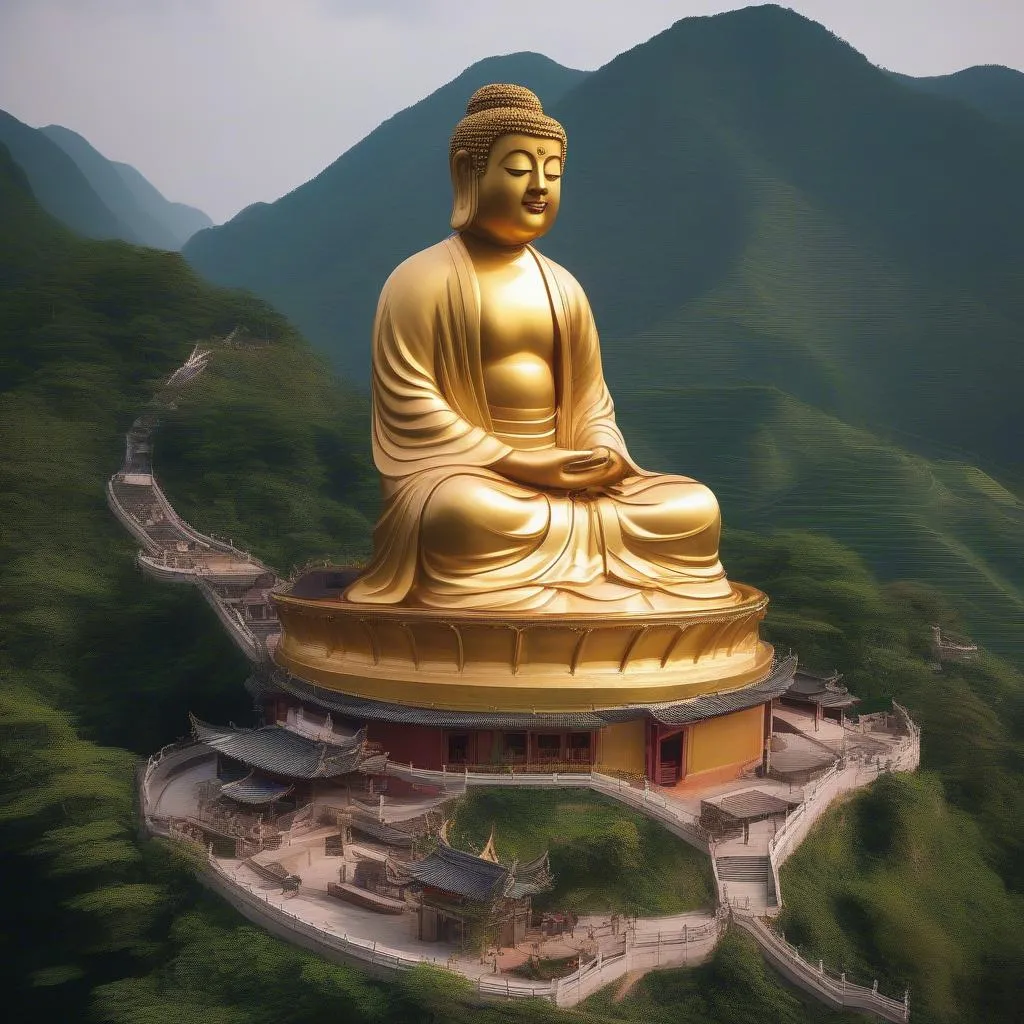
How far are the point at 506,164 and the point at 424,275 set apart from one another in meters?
1.22

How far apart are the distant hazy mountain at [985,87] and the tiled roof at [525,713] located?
2988cm

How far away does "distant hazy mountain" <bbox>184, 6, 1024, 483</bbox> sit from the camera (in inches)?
1151

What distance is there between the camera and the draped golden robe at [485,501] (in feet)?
37.2

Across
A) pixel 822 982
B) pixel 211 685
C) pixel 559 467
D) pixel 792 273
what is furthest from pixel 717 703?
pixel 792 273

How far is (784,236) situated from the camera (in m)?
31.3

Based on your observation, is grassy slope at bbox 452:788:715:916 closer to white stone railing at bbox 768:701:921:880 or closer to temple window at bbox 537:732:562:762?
temple window at bbox 537:732:562:762

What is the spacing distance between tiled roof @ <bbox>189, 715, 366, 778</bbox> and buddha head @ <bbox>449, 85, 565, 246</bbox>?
4765mm

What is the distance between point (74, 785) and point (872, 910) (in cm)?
622

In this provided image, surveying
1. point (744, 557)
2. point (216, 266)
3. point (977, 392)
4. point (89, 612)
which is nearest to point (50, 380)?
point (89, 612)

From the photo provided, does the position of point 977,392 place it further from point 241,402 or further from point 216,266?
point 216,266

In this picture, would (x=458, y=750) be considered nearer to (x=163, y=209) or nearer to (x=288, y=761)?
(x=288, y=761)

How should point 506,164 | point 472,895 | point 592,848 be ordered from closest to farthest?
point 472,895, point 592,848, point 506,164

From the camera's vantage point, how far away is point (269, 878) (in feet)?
32.1

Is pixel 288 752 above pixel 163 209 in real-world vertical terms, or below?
below
